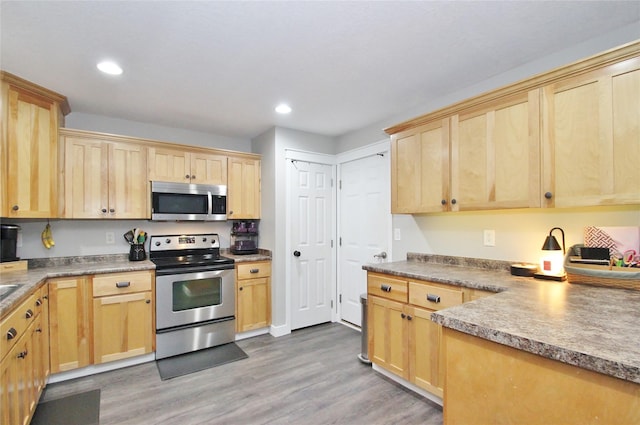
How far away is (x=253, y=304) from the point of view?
137 inches

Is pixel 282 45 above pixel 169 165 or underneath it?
above

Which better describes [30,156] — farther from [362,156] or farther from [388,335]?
[388,335]

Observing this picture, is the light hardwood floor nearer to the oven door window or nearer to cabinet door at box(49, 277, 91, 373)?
cabinet door at box(49, 277, 91, 373)

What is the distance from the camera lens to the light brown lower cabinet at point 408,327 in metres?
2.06

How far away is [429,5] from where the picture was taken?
1.56 metres

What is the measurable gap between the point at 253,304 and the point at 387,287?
1.74 m

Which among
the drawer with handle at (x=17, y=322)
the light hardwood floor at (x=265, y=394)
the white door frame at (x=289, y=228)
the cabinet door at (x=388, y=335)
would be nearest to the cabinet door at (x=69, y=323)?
the light hardwood floor at (x=265, y=394)

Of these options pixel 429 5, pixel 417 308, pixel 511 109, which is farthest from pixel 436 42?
pixel 417 308

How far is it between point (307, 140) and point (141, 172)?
1.87 metres

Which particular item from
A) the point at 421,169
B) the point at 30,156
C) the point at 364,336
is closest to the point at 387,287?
the point at 364,336

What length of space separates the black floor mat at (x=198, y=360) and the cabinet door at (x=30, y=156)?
163 centimetres

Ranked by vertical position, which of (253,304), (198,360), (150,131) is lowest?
(198,360)

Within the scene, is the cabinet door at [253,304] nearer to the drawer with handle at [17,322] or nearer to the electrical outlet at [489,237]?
the drawer with handle at [17,322]

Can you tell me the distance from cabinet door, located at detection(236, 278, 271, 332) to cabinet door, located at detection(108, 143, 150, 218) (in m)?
1.30
